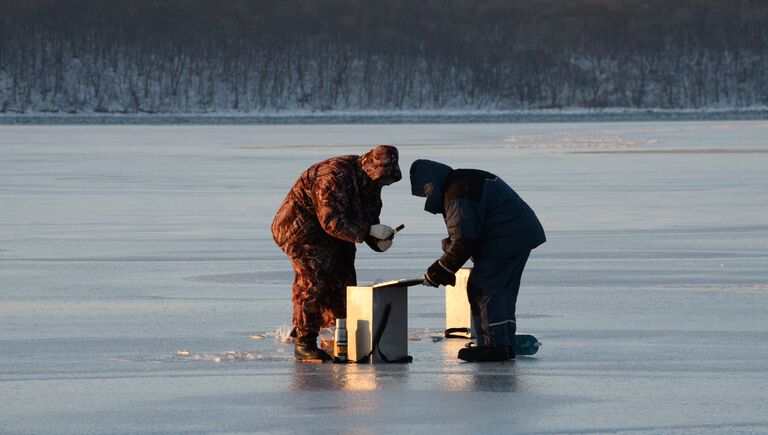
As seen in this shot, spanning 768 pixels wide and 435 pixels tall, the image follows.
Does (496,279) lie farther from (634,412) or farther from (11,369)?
(11,369)

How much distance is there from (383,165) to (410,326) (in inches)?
76.4

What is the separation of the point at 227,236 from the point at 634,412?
30.7ft

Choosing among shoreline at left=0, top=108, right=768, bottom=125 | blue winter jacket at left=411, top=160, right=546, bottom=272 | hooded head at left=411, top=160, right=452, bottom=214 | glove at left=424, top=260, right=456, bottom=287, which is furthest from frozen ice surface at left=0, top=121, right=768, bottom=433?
shoreline at left=0, top=108, right=768, bottom=125

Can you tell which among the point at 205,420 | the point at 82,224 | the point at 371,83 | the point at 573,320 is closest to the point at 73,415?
the point at 205,420

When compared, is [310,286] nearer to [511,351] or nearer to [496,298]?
[496,298]

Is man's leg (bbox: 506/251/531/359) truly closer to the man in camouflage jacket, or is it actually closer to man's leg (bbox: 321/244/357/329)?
the man in camouflage jacket

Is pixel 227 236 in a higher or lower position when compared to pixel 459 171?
lower

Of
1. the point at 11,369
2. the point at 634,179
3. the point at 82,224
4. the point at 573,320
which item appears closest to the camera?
the point at 11,369

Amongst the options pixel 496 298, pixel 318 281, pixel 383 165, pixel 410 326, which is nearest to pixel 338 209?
pixel 383 165

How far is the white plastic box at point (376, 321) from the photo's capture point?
8477mm

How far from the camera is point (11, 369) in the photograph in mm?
8203

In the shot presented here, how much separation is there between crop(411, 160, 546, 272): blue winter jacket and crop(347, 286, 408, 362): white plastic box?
0.36 m

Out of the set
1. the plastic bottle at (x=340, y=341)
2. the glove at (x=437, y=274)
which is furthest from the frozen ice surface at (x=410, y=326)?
the glove at (x=437, y=274)

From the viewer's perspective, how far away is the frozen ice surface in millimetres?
7031
